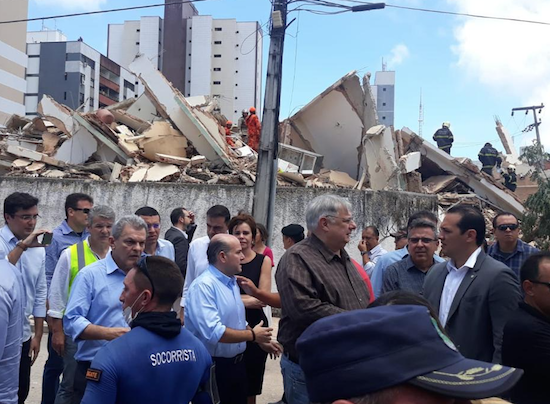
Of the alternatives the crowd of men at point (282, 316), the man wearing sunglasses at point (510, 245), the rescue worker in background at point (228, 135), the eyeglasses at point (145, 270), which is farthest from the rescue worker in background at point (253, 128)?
the eyeglasses at point (145, 270)

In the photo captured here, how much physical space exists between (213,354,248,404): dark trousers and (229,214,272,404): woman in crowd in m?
0.56

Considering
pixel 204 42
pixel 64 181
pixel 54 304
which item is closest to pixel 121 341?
pixel 54 304

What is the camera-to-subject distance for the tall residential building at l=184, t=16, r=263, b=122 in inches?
2817

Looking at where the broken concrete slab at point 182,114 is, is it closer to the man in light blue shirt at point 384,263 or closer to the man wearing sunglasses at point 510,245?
the man wearing sunglasses at point 510,245

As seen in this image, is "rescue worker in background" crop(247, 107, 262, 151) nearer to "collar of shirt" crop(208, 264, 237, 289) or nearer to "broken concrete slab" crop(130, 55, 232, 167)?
"broken concrete slab" crop(130, 55, 232, 167)

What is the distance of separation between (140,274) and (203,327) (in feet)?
3.73

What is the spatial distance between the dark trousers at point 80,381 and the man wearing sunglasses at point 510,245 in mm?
4261

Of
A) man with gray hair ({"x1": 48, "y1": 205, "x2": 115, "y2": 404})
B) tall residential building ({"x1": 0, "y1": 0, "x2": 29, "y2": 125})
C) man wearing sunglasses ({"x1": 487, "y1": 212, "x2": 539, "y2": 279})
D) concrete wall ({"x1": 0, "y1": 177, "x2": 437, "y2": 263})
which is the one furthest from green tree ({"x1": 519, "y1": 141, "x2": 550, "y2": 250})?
tall residential building ({"x1": 0, "y1": 0, "x2": 29, "y2": 125})

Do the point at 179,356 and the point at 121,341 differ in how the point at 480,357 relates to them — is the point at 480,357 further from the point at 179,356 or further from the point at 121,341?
the point at 121,341

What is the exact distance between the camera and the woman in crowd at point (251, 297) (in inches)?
182

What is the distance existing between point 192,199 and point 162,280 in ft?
26.3

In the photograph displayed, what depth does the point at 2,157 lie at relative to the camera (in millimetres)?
12320

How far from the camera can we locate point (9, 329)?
3.35m

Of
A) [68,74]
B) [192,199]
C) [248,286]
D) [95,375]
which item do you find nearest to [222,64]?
[68,74]
